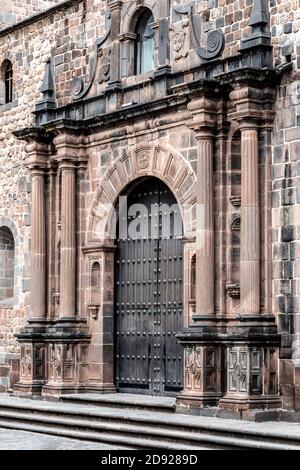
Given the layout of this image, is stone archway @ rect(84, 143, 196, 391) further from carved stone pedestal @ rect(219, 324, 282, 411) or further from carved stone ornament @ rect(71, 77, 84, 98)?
carved stone pedestal @ rect(219, 324, 282, 411)

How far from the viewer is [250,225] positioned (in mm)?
16312

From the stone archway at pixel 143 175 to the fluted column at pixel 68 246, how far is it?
0.34 m

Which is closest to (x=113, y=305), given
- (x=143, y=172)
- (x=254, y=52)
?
(x=143, y=172)

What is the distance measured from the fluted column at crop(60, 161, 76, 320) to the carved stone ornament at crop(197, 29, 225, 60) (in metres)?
3.59

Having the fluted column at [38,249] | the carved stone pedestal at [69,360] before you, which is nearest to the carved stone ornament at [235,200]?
the carved stone pedestal at [69,360]

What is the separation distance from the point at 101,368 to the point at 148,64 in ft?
17.0

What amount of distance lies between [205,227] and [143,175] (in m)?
2.24

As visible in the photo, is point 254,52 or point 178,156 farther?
point 178,156

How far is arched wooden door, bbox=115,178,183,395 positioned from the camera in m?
18.4

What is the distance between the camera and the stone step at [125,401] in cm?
1724

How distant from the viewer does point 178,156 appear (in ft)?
59.2

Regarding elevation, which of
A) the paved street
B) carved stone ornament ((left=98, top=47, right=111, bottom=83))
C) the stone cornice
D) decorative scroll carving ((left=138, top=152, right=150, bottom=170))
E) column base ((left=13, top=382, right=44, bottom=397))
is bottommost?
the paved street

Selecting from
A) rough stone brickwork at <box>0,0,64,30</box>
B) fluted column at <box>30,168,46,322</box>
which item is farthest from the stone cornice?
fluted column at <box>30,168,46,322</box>
